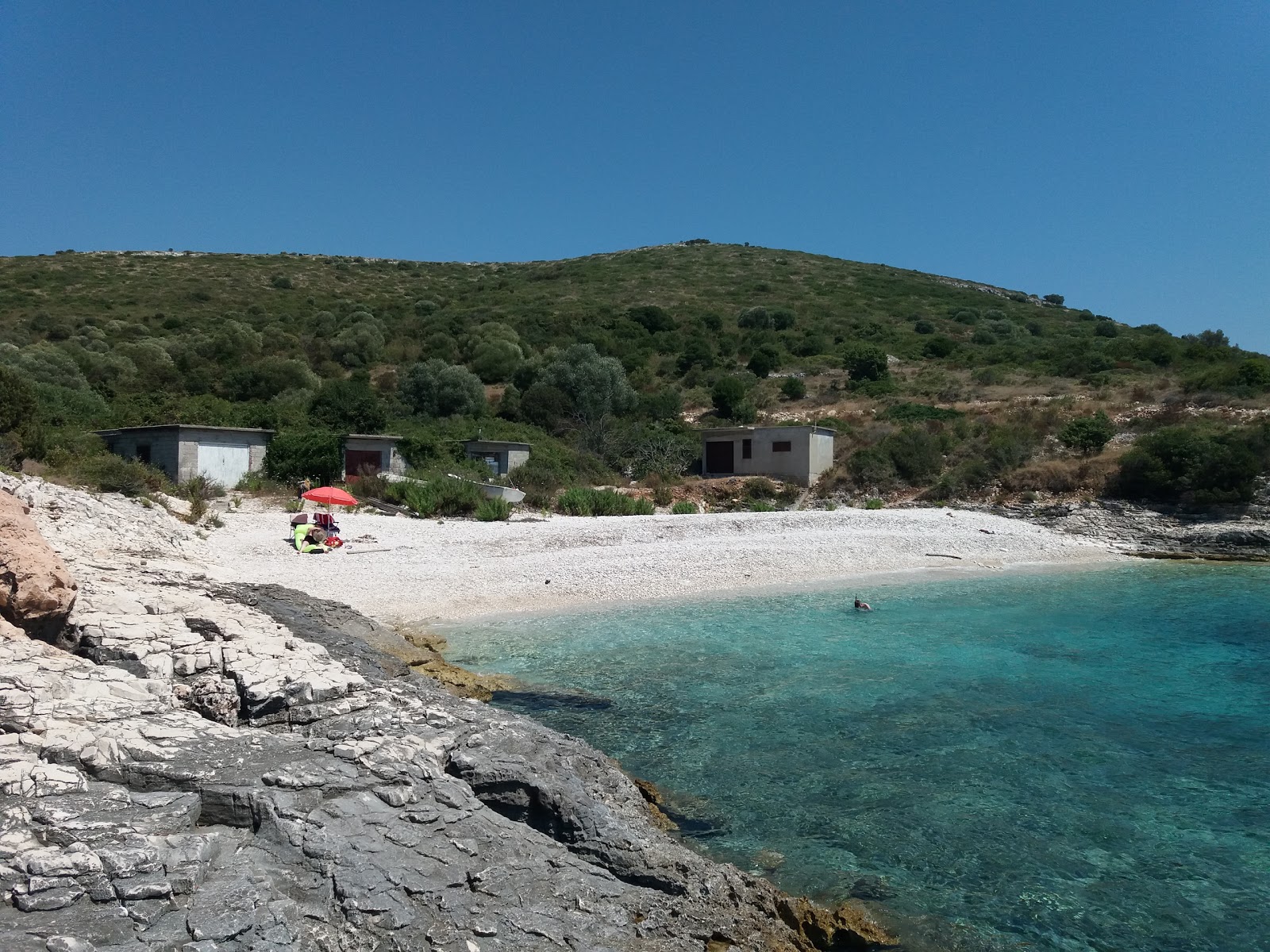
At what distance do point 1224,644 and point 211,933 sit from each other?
1559 centimetres

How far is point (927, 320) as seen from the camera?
228 ft

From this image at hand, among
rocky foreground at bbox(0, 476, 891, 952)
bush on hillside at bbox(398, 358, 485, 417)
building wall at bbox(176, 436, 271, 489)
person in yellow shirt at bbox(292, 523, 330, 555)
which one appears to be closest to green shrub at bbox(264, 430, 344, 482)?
building wall at bbox(176, 436, 271, 489)

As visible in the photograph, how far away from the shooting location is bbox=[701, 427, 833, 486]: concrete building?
33844mm

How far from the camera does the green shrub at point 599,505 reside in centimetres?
2664

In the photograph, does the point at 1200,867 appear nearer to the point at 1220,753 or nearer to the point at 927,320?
the point at 1220,753

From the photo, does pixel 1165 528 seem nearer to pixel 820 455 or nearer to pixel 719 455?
pixel 820 455

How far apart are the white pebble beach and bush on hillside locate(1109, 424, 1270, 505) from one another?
4446mm

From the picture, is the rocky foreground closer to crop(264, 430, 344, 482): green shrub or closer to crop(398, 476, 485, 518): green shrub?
crop(398, 476, 485, 518): green shrub

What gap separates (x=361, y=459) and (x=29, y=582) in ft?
73.5

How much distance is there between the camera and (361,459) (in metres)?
29.5

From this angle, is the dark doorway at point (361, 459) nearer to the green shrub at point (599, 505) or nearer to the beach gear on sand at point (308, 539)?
the green shrub at point (599, 505)

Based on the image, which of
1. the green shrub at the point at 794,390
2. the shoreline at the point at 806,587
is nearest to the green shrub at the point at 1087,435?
the shoreline at the point at 806,587

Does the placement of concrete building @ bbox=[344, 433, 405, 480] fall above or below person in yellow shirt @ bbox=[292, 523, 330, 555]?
above

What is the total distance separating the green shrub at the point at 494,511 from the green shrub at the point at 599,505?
2.60 meters
